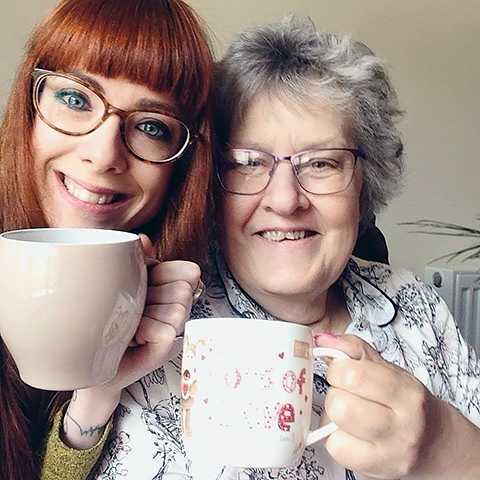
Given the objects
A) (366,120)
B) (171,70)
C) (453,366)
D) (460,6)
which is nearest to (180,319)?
(171,70)

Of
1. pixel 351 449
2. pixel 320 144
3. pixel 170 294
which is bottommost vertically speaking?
pixel 351 449

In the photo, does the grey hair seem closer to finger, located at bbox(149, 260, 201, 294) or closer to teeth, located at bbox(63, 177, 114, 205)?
teeth, located at bbox(63, 177, 114, 205)

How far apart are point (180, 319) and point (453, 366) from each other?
0.70m

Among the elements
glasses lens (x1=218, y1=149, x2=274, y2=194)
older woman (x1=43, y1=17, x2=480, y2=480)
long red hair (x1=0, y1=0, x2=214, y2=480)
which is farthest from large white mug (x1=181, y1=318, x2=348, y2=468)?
glasses lens (x1=218, y1=149, x2=274, y2=194)

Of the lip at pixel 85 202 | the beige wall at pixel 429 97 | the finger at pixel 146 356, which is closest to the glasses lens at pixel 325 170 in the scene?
the lip at pixel 85 202

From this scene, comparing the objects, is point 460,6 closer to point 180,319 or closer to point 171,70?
point 171,70

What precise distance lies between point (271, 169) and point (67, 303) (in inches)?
21.3

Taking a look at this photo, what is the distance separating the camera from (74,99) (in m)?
0.87

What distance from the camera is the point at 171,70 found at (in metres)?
0.90

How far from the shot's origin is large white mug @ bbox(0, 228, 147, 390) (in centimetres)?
58

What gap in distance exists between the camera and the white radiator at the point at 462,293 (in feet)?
7.55

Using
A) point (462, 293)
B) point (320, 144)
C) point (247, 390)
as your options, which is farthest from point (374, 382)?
point (462, 293)

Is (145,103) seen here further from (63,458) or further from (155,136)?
(63,458)

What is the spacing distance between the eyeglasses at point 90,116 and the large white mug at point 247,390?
347 mm
